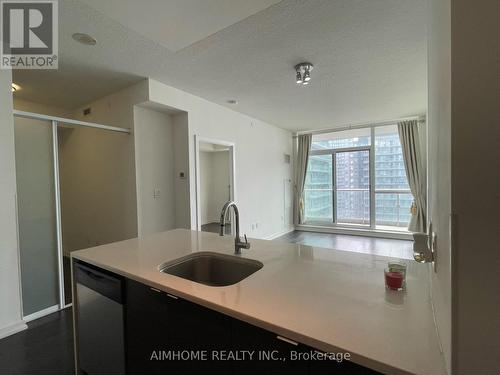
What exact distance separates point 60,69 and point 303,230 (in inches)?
229

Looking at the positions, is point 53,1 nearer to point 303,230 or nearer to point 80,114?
point 80,114

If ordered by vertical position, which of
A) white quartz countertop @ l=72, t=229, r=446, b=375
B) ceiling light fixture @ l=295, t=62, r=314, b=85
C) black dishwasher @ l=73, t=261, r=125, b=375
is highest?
ceiling light fixture @ l=295, t=62, r=314, b=85

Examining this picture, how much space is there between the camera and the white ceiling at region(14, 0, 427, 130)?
1842 mm

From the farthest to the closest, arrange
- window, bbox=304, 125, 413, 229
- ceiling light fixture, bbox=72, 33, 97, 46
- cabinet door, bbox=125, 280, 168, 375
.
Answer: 1. window, bbox=304, 125, 413, 229
2. ceiling light fixture, bbox=72, 33, 97, 46
3. cabinet door, bbox=125, 280, 168, 375

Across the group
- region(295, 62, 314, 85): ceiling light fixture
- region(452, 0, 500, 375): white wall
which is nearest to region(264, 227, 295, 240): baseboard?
region(295, 62, 314, 85): ceiling light fixture

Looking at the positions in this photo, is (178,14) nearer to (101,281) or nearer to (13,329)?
(101,281)

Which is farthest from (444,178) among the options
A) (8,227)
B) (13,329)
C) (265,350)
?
(13,329)

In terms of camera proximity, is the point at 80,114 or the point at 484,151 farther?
the point at 80,114

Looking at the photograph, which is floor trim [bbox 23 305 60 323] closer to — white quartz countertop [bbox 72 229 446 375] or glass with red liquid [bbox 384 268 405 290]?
white quartz countertop [bbox 72 229 446 375]

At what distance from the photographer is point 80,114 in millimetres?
3979

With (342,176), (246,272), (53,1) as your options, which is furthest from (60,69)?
(342,176)

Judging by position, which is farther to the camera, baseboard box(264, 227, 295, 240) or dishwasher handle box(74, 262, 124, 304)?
baseboard box(264, 227, 295, 240)

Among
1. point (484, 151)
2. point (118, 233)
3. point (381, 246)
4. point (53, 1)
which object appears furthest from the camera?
point (381, 246)

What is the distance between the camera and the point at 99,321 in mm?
1399
